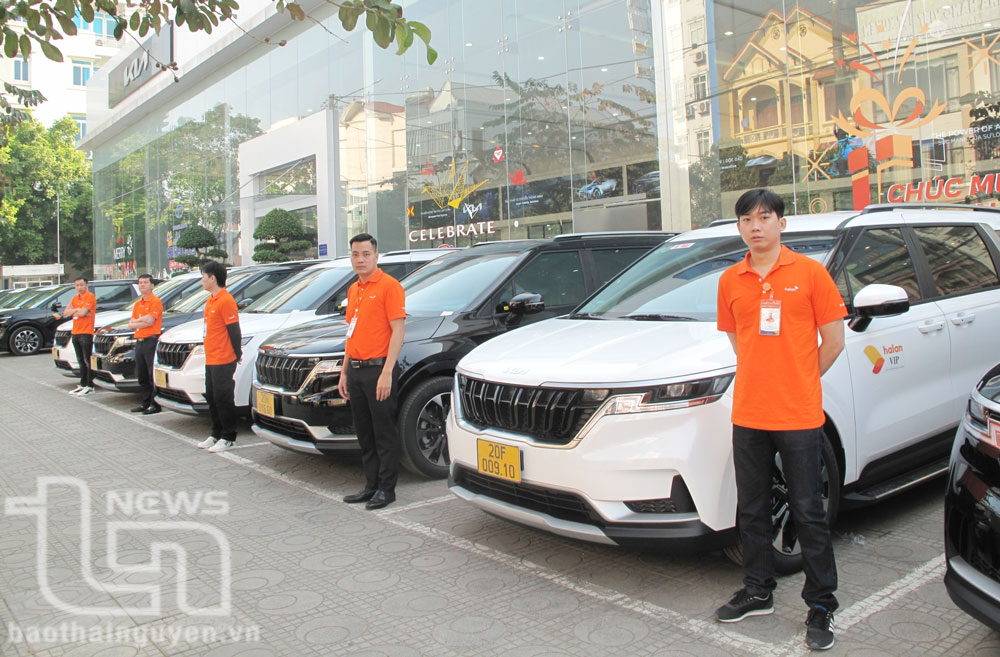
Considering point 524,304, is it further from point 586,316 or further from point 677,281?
point 677,281

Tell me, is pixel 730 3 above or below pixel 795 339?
above

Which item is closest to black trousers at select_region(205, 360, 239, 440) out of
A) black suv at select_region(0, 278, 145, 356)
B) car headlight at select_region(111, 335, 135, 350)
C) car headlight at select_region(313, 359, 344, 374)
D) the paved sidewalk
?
the paved sidewalk

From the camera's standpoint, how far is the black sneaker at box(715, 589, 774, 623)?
3.44 metres

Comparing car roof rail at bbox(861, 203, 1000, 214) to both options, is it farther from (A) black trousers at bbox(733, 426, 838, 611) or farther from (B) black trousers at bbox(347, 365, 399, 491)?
(B) black trousers at bbox(347, 365, 399, 491)

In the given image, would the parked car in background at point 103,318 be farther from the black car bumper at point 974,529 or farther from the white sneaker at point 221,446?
the black car bumper at point 974,529

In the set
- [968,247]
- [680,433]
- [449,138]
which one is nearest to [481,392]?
[680,433]

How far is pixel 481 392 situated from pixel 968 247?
362cm

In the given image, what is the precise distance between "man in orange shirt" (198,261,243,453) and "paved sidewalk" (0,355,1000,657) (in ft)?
4.17

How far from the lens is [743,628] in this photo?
3.42 metres

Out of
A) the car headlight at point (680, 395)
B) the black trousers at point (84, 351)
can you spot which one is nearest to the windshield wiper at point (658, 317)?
the car headlight at point (680, 395)

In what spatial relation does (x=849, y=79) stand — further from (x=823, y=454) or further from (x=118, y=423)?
(x=118, y=423)

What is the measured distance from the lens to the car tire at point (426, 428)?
19.1 feet

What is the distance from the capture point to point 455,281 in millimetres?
6828

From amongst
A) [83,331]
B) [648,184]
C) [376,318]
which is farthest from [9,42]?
[648,184]
